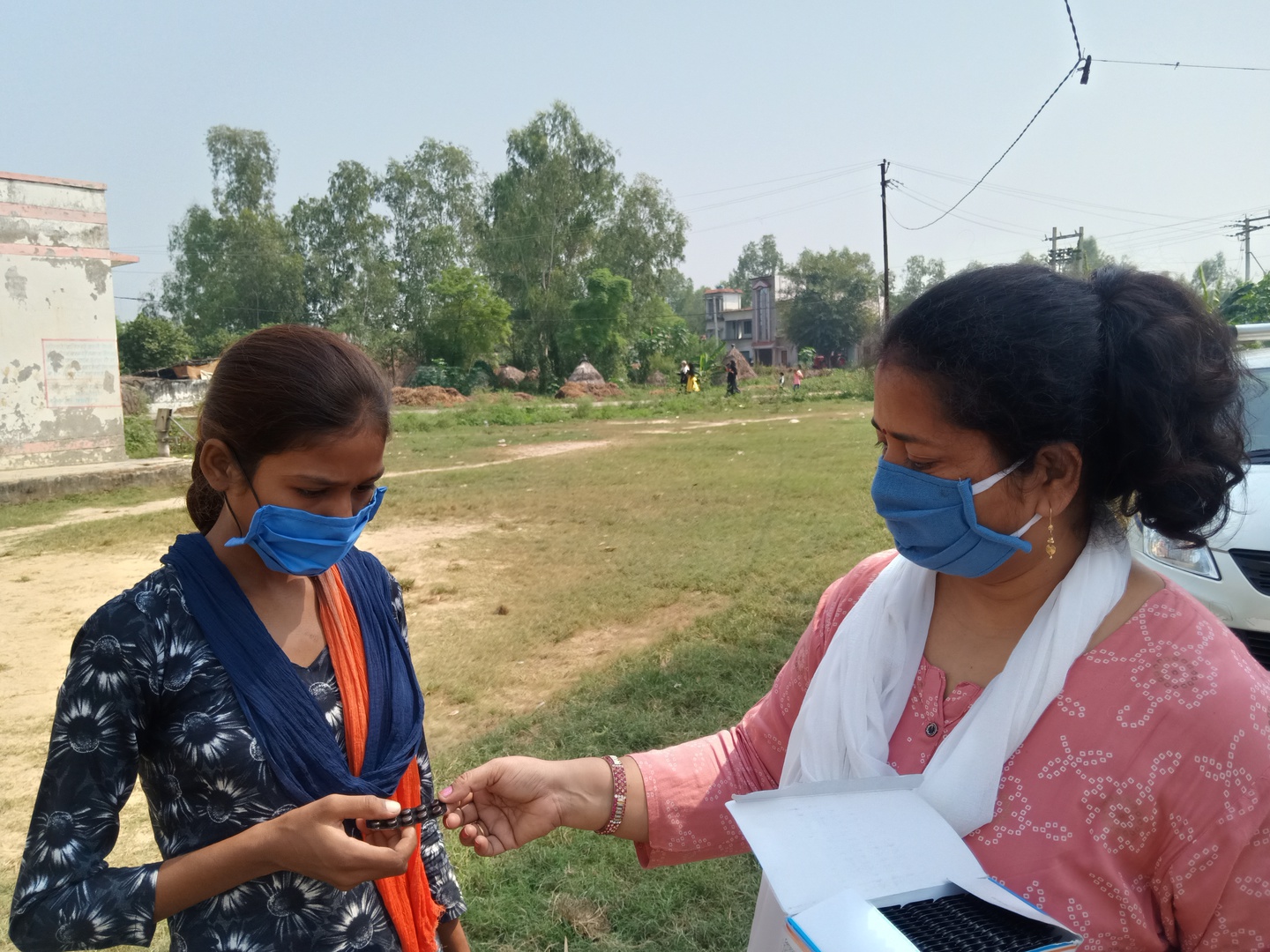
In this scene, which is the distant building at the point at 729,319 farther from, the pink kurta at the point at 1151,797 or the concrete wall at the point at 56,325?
the pink kurta at the point at 1151,797

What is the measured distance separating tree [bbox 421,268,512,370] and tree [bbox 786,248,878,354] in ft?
90.7

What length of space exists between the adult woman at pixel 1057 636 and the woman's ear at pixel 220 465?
0.72 metres

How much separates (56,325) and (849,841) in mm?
15752

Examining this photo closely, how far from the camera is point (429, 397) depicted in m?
34.4

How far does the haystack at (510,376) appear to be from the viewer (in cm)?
4403

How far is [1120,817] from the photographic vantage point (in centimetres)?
126

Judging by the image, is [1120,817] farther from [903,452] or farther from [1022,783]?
[903,452]

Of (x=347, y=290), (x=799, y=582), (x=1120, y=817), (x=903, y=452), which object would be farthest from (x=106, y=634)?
(x=347, y=290)

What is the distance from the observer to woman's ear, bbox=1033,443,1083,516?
4.72ft

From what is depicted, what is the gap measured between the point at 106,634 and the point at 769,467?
457 inches

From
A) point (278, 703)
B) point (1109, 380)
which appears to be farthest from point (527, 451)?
point (1109, 380)

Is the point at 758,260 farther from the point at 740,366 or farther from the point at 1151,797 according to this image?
the point at 1151,797

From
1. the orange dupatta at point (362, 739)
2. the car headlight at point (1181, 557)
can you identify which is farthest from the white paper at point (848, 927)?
the car headlight at point (1181, 557)

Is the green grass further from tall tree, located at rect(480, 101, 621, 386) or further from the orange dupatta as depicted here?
tall tree, located at rect(480, 101, 621, 386)
